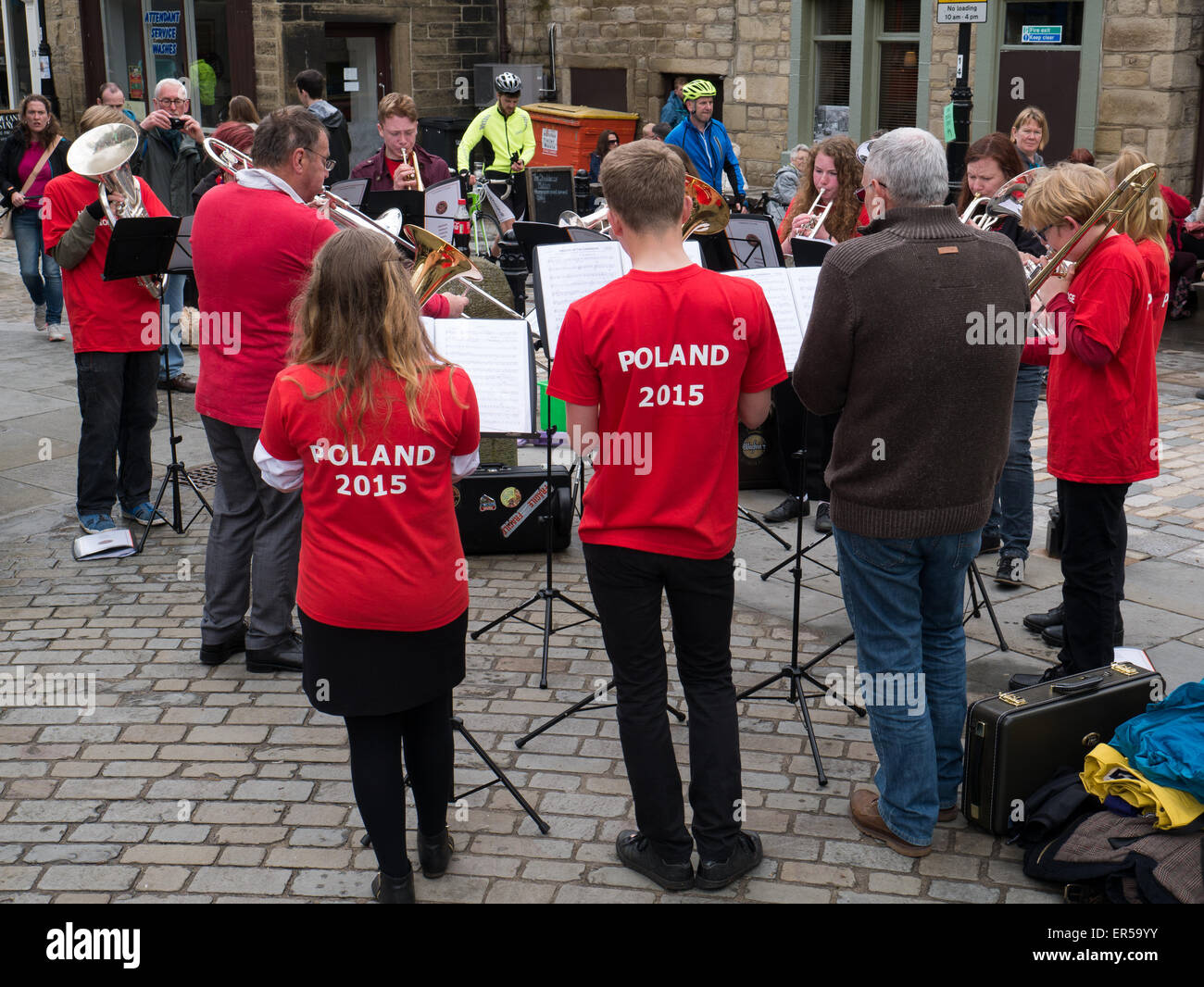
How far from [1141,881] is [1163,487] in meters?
4.41

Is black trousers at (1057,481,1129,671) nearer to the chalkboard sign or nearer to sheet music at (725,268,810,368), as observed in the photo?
sheet music at (725,268,810,368)

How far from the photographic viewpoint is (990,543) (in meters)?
6.47

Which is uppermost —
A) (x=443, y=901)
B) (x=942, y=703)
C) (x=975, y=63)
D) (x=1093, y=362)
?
(x=975, y=63)

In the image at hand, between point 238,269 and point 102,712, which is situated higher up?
point 238,269

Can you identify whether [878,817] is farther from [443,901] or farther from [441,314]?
[441,314]

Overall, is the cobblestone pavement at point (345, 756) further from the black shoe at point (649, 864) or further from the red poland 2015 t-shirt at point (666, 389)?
the red poland 2015 t-shirt at point (666, 389)

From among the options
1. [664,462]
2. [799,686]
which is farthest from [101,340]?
[664,462]

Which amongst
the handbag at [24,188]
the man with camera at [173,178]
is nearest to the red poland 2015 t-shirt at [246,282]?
the man with camera at [173,178]

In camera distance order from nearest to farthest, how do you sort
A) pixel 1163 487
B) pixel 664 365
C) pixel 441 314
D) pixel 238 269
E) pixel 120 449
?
pixel 664 365 < pixel 238 269 < pixel 441 314 < pixel 120 449 < pixel 1163 487

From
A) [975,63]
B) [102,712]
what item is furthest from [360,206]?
[975,63]

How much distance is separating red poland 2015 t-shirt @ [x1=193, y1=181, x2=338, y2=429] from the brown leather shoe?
99.2 inches

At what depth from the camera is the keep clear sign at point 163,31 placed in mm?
20750

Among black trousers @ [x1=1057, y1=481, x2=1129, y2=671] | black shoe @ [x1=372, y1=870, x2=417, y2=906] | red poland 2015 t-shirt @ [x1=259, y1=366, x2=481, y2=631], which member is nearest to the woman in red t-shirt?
red poland 2015 t-shirt @ [x1=259, y1=366, x2=481, y2=631]

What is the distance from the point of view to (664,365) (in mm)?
3459
